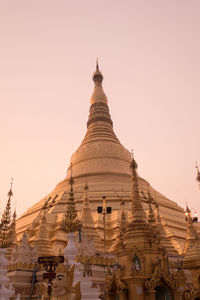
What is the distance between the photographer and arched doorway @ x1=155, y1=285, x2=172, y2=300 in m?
9.00

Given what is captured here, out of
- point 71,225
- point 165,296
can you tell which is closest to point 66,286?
point 165,296

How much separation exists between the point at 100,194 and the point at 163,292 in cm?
1877

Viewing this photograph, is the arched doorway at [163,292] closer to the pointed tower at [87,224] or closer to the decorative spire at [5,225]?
the decorative spire at [5,225]

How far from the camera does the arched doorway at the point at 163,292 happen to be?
29.5ft

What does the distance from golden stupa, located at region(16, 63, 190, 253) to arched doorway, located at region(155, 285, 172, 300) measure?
9866 mm

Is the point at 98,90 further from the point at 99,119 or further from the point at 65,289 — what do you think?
the point at 65,289

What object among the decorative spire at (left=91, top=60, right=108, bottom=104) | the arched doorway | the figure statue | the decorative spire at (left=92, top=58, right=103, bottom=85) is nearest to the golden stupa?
the decorative spire at (left=91, top=60, right=108, bottom=104)

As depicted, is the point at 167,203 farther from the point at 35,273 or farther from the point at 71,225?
the point at 71,225

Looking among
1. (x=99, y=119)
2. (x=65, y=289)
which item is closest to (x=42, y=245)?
(x=65, y=289)

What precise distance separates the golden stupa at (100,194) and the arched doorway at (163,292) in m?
9.87

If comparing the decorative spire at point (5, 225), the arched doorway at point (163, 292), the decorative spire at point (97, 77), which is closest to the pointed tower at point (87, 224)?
the decorative spire at point (5, 225)

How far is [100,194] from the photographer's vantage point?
91.2 feet

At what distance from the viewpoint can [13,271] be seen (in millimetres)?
15602

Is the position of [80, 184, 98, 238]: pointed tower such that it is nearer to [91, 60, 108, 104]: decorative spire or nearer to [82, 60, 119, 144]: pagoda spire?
[82, 60, 119, 144]: pagoda spire
